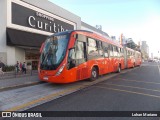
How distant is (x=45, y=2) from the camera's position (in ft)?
71.6

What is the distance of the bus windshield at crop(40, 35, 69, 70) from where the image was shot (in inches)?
333

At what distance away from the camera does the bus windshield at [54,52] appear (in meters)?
8.45

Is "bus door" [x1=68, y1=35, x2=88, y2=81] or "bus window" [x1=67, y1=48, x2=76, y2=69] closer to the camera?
"bus window" [x1=67, y1=48, x2=76, y2=69]

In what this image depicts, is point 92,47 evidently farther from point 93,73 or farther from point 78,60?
point 78,60

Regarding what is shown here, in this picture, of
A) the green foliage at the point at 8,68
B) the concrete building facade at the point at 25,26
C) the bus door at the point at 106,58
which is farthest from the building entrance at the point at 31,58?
the bus door at the point at 106,58

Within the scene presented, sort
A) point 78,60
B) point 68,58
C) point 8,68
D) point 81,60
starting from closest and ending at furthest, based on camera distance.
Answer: point 68,58
point 78,60
point 81,60
point 8,68

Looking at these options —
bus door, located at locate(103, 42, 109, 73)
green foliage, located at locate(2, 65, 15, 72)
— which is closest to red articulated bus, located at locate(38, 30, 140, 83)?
bus door, located at locate(103, 42, 109, 73)

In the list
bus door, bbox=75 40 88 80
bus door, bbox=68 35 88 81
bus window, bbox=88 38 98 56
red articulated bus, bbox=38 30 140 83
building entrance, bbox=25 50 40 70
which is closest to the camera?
red articulated bus, bbox=38 30 140 83

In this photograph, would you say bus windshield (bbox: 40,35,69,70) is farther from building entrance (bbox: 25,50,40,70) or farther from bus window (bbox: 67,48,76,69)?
building entrance (bbox: 25,50,40,70)

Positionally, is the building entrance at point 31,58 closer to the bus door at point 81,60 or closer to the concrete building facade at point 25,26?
the concrete building facade at point 25,26

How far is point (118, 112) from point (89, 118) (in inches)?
41.3

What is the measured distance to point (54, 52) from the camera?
8.73 meters

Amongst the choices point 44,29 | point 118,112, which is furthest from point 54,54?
point 44,29

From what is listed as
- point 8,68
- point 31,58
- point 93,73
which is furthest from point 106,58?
point 31,58
